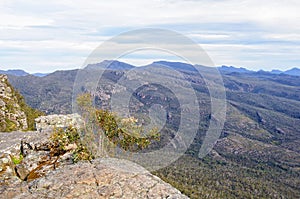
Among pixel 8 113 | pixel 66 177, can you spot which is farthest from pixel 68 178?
pixel 8 113

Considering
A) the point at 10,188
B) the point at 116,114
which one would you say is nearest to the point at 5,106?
the point at 116,114

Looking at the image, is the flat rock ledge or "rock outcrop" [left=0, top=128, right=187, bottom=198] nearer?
the flat rock ledge

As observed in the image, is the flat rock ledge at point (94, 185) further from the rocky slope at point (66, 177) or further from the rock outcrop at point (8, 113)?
the rock outcrop at point (8, 113)

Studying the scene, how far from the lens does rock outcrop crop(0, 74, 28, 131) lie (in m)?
65.3

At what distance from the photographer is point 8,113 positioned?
70.9 m

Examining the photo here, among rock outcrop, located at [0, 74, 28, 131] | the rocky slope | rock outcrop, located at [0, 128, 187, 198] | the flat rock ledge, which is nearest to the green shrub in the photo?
the rocky slope

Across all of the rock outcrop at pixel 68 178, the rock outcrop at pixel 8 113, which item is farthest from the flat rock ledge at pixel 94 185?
the rock outcrop at pixel 8 113

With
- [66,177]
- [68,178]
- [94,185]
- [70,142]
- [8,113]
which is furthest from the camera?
[8,113]

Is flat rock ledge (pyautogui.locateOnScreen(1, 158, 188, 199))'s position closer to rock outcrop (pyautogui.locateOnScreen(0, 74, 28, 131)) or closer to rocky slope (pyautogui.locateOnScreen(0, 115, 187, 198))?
rocky slope (pyautogui.locateOnScreen(0, 115, 187, 198))

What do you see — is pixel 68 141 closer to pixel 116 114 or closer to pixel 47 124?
pixel 116 114

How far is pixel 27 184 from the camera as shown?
79.7ft

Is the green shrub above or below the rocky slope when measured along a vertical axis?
above

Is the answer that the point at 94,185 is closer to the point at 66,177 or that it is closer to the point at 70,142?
the point at 66,177

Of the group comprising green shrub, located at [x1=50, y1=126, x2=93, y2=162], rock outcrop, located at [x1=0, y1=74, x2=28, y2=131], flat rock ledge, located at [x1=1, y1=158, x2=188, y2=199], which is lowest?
rock outcrop, located at [x1=0, y1=74, x2=28, y2=131]
